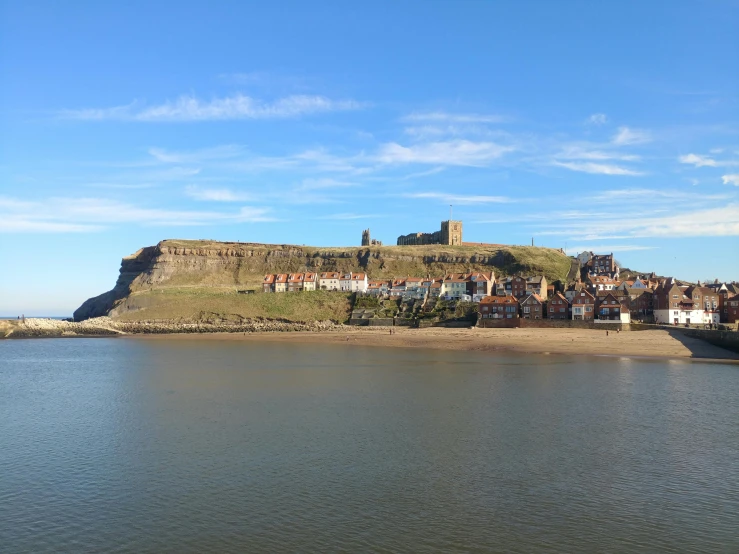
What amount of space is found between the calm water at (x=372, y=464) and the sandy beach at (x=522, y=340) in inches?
623

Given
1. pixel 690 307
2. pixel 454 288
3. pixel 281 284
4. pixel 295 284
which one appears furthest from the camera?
pixel 281 284

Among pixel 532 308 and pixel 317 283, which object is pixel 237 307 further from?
pixel 532 308

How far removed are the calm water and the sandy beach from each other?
1583 centimetres

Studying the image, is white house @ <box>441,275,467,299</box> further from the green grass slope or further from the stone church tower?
the stone church tower

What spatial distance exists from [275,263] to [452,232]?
44653 millimetres

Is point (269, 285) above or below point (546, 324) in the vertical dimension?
above

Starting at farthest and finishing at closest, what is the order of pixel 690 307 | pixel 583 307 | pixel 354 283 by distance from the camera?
pixel 354 283 → pixel 583 307 → pixel 690 307

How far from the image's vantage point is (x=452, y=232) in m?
146

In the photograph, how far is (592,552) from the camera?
13711 mm

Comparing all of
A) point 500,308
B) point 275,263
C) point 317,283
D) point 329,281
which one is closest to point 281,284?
point 317,283

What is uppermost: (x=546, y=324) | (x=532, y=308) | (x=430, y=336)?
(x=532, y=308)

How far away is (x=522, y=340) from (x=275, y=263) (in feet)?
265

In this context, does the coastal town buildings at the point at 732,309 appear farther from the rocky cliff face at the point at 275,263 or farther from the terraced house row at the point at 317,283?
the terraced house row at the point at 317,283

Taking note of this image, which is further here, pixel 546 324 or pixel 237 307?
pixel 237 307
